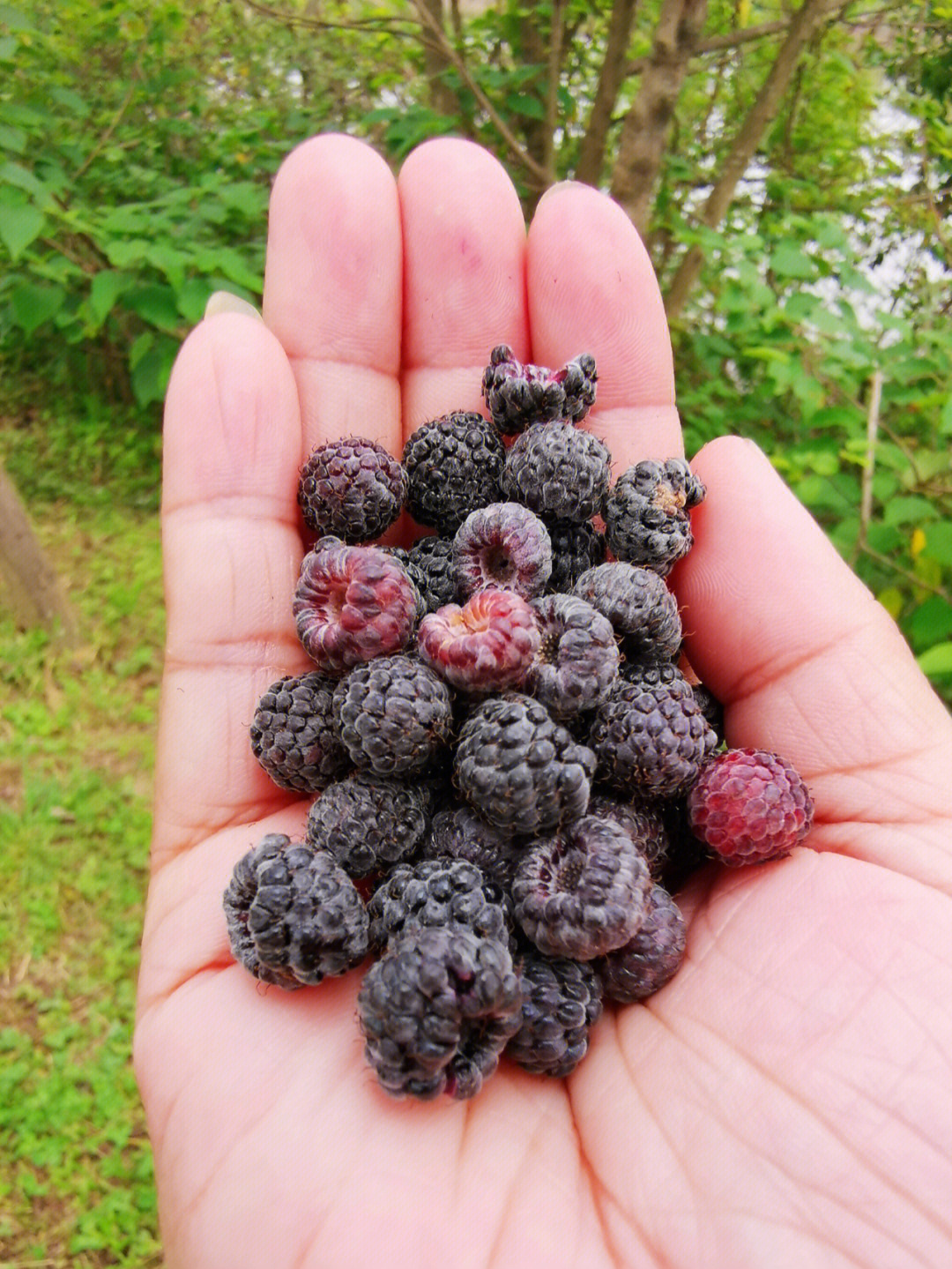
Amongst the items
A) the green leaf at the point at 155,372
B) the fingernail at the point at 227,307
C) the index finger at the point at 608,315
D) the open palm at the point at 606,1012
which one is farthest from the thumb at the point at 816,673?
the green leaf at the point at 155,372

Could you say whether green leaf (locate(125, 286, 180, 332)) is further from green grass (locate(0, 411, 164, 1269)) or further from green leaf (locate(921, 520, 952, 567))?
green leaf (locate(921, 520, 952, 567))

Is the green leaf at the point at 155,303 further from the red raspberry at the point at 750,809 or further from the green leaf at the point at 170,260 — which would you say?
the red raspberry at the point at 750,809

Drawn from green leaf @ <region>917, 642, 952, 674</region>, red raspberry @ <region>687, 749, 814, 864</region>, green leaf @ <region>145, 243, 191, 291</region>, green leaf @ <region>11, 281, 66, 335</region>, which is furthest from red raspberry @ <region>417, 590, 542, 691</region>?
green leaf @ <region>11, 281, 66, 335</region>

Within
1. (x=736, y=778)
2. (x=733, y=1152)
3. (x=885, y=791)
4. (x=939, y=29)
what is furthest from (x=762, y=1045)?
(x=939, y=29)

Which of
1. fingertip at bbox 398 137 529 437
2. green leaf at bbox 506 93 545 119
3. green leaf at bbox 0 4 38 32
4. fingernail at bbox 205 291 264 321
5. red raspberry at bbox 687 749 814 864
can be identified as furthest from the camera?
green leaf at bbox 506 93 545 119

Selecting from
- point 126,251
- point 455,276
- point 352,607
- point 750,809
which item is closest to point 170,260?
point 126,251

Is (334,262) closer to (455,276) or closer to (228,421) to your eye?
→ (455,276)
